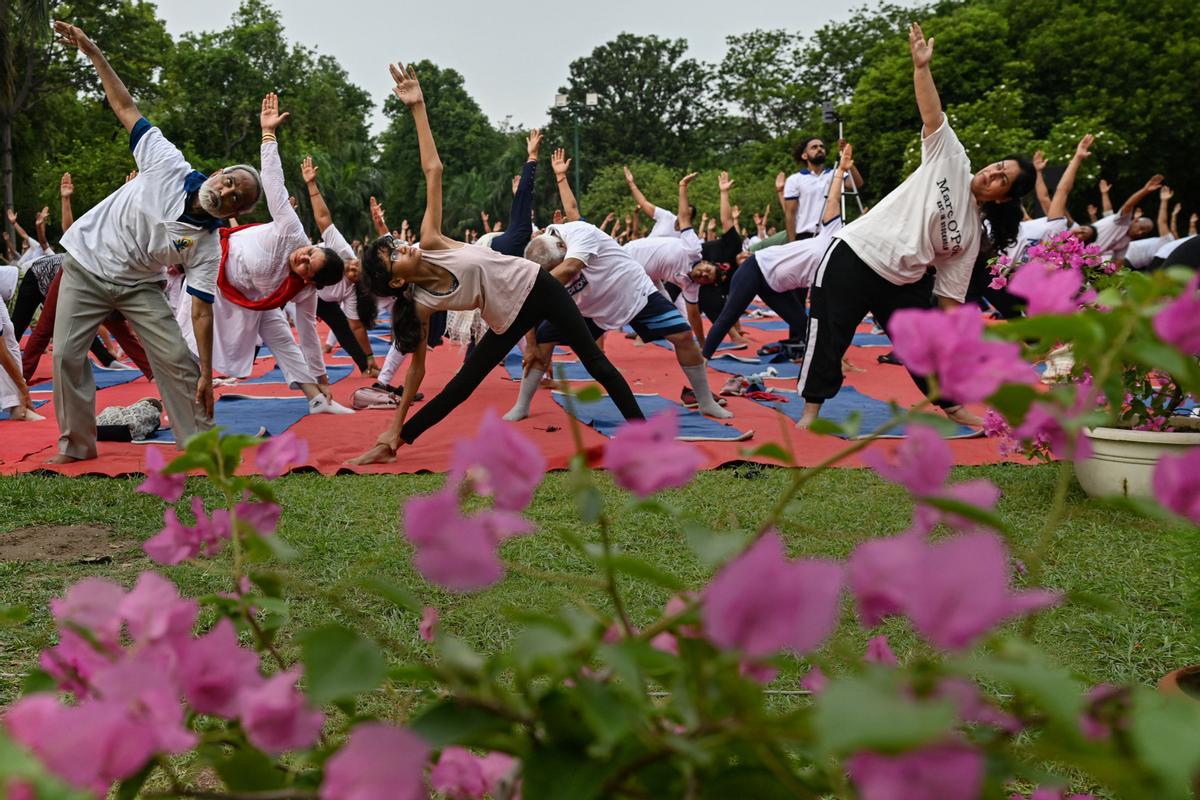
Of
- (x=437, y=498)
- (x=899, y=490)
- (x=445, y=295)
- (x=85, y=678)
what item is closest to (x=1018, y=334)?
(x=437, y=498)

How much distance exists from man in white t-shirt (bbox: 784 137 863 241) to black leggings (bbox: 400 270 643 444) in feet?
17.6

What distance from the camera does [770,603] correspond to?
0.43 metres

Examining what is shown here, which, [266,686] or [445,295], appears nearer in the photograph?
[266,686]

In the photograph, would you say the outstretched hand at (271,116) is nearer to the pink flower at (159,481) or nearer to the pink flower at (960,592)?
the pink flower at (159,481)

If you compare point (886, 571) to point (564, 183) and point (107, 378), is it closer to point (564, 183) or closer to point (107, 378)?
point (564, 183)

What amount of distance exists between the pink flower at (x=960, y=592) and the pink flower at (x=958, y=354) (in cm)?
23

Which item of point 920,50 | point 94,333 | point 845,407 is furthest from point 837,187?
point 94,333

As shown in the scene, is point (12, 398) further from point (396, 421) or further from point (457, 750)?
point (457, 750)

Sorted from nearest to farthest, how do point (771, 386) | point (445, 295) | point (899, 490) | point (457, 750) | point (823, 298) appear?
point (457, 750) → point (899, 490) → point (445, 295) → point (823, 298) → point (771, 386)

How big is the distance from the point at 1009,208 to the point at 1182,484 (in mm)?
6054

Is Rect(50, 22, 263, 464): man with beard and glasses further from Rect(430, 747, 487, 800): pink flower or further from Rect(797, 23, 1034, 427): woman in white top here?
Rect(430, 747, 487, 800): pink flower

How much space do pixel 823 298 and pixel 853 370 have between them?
12.4 ft

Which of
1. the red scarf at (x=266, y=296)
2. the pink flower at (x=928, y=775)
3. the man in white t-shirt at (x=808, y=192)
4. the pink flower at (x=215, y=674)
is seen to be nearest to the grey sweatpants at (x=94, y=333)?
the red scarf at (x=266, y=296)

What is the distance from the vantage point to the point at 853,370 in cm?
988
